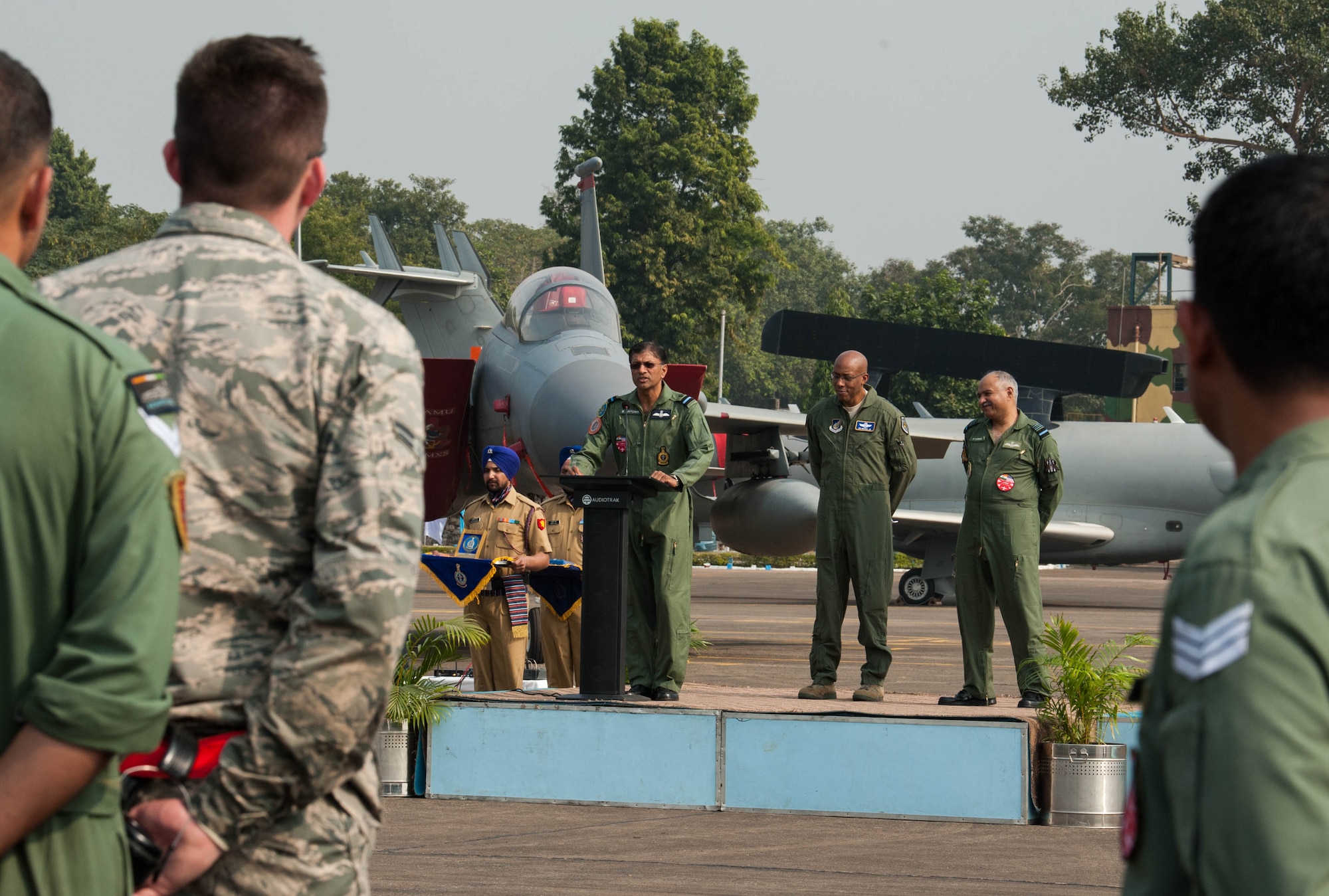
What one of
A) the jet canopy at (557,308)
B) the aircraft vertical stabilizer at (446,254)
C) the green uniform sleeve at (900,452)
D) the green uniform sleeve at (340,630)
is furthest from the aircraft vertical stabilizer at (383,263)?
the green uniform sleeve at (340,630)

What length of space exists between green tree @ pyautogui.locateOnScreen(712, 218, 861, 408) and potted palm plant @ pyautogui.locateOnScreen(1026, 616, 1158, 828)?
6292cm

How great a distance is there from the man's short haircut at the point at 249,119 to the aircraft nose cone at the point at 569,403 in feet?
33.5

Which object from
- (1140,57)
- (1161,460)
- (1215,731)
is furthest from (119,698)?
(1140,57)

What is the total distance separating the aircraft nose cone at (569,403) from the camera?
12.6 metres

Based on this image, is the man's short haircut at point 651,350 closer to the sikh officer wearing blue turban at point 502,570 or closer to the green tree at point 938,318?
the sikh officer wearing blue turban at point 502,570

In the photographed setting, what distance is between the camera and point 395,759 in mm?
7383

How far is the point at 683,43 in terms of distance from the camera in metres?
52.2

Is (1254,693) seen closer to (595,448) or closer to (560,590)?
(595,448)

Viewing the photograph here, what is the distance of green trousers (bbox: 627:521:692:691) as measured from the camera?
27.5 ft

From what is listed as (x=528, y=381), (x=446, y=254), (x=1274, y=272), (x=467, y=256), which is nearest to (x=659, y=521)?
(x=528, y=381)

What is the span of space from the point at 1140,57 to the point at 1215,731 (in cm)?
3708

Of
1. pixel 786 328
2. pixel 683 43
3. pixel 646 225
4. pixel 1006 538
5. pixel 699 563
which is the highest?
pixel 683 43

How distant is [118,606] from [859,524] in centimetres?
732

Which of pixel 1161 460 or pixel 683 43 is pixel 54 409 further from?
pixel 683 43
